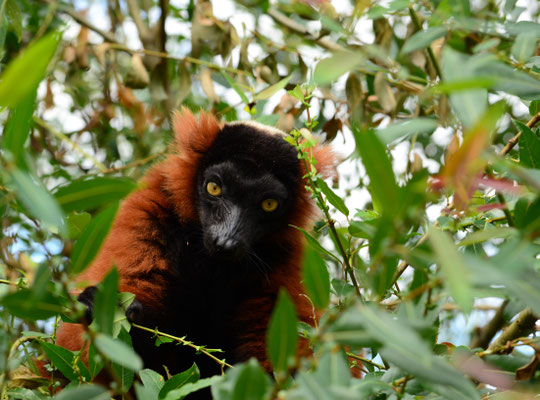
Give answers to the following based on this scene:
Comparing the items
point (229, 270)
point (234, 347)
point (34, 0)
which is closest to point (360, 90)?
point (229, 270)

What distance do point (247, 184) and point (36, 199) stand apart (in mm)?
2804

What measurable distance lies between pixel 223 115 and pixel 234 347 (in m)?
1.94

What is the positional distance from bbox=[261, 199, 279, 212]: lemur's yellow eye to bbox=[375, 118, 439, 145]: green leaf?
8.47ft

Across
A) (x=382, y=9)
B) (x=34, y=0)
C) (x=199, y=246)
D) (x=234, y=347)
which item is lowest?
(x=234, y=347)

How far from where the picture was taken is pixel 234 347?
147 inches

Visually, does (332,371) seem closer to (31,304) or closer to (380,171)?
(380,171)

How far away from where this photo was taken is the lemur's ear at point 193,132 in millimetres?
4355

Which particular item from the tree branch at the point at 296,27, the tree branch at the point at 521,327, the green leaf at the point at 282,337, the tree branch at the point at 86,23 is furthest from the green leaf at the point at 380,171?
the tree branch at the point at 86,23

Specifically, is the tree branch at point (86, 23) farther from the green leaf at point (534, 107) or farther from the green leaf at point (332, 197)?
the green leaf at point (534, 107)

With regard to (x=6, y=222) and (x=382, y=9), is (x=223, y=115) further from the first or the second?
(x=382, y=9)

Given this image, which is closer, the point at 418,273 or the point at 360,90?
the point at 418,273

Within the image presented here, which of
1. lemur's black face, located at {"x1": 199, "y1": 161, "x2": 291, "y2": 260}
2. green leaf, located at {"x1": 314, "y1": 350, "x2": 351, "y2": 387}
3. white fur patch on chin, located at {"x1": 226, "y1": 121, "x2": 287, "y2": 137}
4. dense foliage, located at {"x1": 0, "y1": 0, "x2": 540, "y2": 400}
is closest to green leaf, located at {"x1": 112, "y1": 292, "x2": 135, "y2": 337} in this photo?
dense foliage, located at {"x1": 0, "y1": 0, "x2": 540, "y2": 400}

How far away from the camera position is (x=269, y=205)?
4121 mm

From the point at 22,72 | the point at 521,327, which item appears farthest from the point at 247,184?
the point at 22,72
